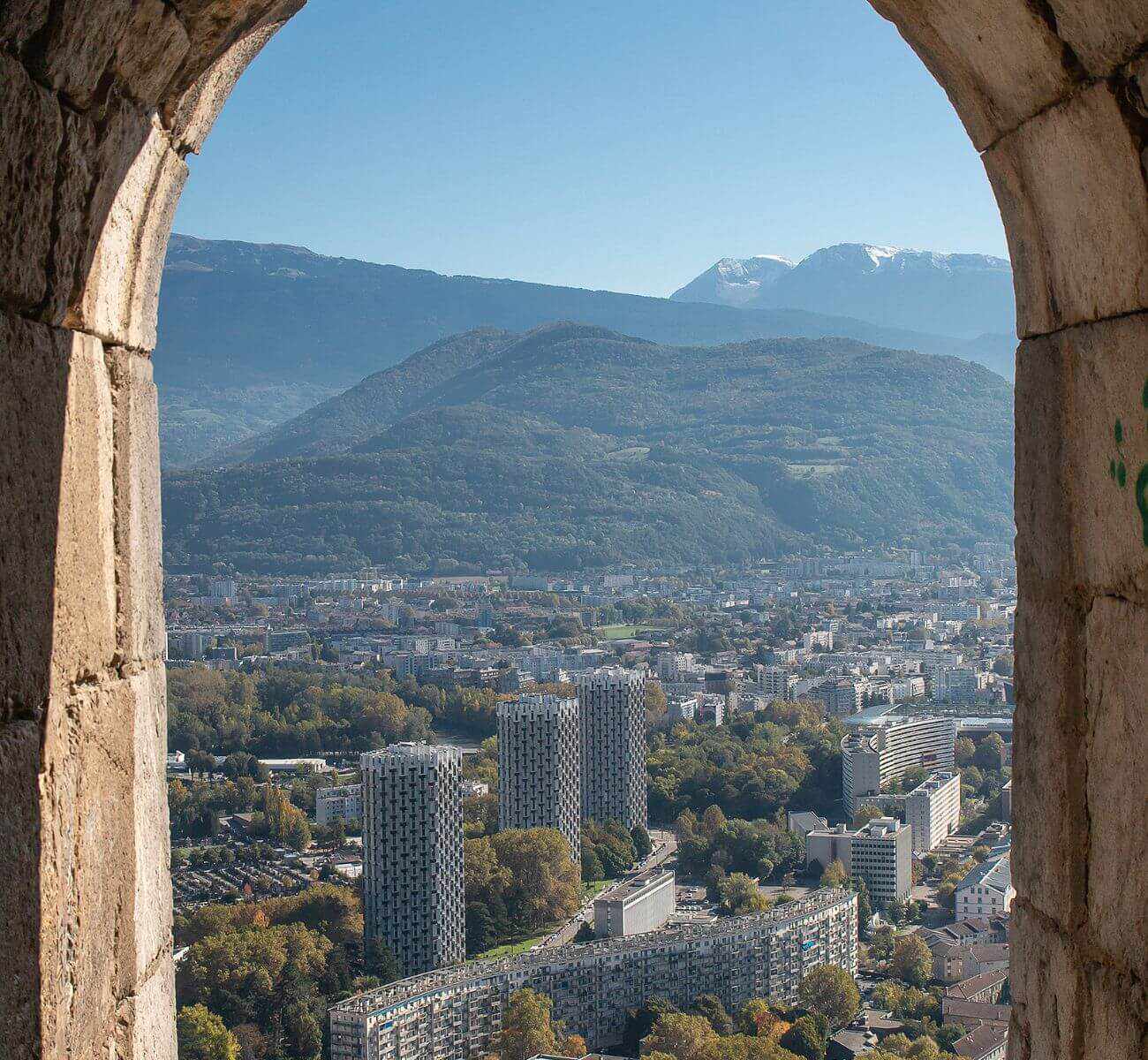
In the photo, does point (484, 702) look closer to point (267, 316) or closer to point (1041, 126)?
point (1041, 126)

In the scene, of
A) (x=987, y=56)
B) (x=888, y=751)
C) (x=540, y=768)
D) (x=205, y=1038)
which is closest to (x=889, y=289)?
(x=888, y=751)

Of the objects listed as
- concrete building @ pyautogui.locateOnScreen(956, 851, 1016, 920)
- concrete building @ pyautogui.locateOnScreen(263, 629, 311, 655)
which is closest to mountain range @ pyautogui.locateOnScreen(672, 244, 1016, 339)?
concrete building @ pyautogui.locateOnScreen(263, 629, 311, 655)

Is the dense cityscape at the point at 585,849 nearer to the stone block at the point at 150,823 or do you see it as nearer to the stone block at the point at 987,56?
the stone block at the point at 150,823

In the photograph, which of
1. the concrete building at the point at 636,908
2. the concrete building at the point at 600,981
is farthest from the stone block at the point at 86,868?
the concrete building at the point at 636,908

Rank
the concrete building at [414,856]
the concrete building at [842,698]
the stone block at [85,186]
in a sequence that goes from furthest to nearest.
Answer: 1. the concrete building at [842,698]
2. the concrete building at [414,856]
3. the stone block at [85,186]

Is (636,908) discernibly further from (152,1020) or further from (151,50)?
(151,50)

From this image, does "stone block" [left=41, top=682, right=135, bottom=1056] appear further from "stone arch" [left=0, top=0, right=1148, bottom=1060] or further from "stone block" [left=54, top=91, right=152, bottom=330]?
"stone block" [left=54, top=91, right=152, bottom=330]
